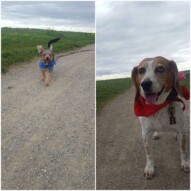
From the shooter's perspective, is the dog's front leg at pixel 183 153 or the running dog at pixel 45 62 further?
the running dog at pixel 45 62

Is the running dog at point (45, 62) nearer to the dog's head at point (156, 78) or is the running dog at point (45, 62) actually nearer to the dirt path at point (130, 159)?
the dirt path at point (130, 159)

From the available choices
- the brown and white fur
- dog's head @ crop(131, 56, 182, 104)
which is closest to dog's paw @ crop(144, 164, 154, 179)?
dog's head @ crop(131, 56, 182, 104)

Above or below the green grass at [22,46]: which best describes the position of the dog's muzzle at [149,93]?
below

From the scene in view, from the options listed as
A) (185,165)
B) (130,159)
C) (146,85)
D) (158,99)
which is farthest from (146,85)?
(130,159)

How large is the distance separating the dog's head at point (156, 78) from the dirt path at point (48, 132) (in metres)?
1.36

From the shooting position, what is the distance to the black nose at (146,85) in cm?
321

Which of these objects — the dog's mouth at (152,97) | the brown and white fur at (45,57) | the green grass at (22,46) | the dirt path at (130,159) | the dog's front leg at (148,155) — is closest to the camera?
the dog's mouth at (152,97)

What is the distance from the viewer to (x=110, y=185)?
3789 mm

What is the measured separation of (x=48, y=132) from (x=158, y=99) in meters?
2.18

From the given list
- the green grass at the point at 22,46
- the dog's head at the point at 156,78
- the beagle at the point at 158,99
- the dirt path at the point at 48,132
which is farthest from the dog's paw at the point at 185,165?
the green grass at the point at 22,46

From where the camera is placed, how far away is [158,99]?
3535 millimetres

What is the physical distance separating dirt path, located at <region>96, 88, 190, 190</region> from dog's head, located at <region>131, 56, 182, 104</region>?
96cm

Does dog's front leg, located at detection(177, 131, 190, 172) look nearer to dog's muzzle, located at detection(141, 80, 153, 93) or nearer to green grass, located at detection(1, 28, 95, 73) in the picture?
dog's muzzle, located at detection(141, 80, 153, 93)

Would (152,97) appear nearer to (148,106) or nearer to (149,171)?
(148,106)
